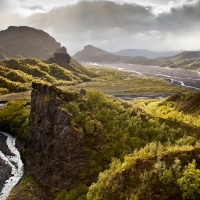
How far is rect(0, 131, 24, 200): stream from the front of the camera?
195 feet

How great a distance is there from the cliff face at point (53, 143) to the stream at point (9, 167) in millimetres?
3311

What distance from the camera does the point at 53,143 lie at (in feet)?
206

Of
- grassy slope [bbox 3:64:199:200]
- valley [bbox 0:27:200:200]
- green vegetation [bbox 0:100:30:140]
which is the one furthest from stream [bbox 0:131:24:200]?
green vegetation [bbox 0:100:30:140]

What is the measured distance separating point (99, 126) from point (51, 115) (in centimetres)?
1203

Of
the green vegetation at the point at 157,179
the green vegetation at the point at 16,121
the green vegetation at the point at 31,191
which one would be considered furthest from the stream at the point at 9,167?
the green vegetation at the point at 157,179

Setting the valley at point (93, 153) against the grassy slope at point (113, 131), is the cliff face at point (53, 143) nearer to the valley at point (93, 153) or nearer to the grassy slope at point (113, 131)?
the valley at point (93, 153)

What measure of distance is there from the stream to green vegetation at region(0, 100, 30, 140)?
447 centimetres

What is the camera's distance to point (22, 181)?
202 ft

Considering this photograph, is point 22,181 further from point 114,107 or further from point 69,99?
point 114,107

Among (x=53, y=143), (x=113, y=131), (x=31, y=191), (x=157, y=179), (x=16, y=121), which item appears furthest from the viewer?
(x=16, y=121)

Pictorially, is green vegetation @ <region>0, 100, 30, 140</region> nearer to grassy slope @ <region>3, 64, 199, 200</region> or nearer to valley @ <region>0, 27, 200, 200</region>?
valley @ <region>0, 27, 200, 200</region>

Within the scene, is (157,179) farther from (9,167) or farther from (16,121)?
(16,121)

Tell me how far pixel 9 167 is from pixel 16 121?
32.8 meters

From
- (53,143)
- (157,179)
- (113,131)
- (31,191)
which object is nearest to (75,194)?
(31,191)
